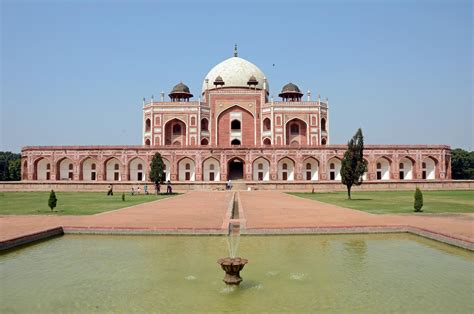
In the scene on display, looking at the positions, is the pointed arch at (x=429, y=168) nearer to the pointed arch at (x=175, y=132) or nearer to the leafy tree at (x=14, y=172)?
the pointed arch at (x=175, y=132)

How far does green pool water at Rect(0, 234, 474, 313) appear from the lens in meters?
4.82

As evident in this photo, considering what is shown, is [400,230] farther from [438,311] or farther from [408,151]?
[408,151]

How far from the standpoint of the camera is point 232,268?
545 centimetres

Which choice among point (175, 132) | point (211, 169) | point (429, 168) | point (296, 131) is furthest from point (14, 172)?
point (429, 168)

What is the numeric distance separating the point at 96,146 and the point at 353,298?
32338 mm

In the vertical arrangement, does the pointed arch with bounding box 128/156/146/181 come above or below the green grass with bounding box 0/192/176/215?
above

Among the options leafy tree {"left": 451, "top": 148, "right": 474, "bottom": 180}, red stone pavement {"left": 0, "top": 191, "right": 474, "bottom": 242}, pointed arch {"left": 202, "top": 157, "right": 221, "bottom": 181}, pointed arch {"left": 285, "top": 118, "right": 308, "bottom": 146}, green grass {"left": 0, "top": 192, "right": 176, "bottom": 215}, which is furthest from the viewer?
leafy tree {"left": 451, "top": 148, "right": 474, "bottom": 180}

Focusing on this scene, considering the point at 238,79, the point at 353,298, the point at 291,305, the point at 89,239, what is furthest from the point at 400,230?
the point at 238,79

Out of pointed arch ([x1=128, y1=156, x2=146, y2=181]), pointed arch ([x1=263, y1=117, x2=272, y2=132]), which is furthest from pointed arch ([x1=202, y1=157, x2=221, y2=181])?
pointed arch ([x1=263, y1=117, x2=272, y2=132])

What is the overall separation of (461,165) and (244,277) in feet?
158

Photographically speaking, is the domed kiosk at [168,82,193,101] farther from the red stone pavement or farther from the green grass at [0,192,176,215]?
the red stone pavement

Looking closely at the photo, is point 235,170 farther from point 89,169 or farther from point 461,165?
point 461,165

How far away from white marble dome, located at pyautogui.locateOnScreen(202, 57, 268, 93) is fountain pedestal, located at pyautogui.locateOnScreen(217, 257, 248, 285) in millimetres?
39079

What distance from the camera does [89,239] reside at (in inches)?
353
